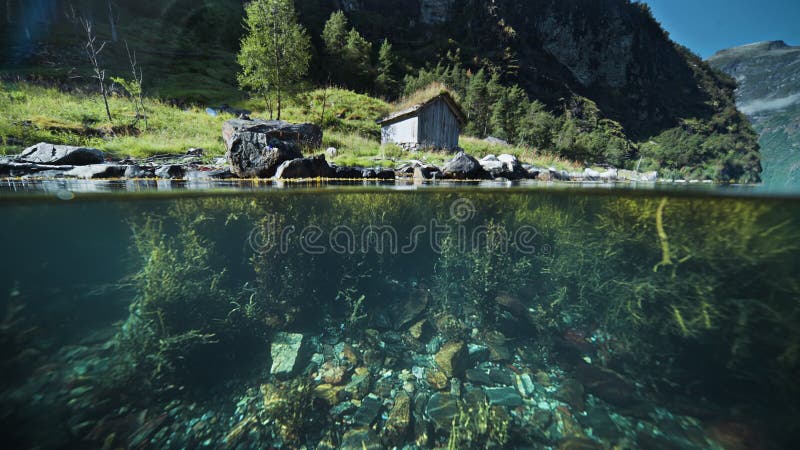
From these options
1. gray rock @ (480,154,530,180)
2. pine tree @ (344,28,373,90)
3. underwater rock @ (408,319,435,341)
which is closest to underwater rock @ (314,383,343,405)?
underwater rock @ (408,319,435,341)

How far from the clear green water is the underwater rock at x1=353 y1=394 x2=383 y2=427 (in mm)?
31

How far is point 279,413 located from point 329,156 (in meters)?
12.6

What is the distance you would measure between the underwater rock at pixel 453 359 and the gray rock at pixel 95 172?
929cm

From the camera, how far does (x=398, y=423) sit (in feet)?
11.9

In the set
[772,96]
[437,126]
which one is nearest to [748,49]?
[772,96]

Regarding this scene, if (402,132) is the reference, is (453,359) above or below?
below

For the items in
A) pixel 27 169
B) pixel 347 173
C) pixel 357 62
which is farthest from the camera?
pixel 357 62

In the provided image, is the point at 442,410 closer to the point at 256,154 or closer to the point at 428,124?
the point at 256,154

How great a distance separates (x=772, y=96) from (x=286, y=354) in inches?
2947

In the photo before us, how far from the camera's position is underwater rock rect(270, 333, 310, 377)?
4.51 metres

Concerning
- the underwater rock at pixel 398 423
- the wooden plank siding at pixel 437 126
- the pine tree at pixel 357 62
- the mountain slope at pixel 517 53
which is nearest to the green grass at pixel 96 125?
the mountain slope at pixel 517 53

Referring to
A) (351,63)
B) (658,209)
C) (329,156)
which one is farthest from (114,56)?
(658,209)

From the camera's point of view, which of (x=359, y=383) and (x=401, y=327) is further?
(x=401, y=327)

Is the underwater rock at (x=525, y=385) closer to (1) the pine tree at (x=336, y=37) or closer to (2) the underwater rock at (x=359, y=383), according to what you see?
(2) the underwater rock at (x=359, y=383)
